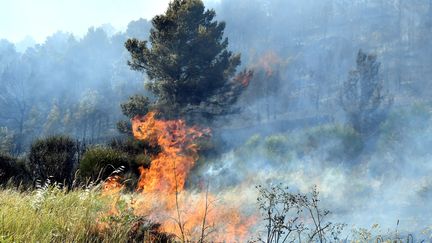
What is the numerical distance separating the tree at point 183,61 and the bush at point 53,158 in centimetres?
792

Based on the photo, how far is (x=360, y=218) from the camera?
14273 mm

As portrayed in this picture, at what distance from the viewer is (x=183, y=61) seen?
24734mm

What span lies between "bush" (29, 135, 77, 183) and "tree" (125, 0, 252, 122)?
792 cm

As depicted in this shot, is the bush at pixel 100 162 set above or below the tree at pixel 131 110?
below

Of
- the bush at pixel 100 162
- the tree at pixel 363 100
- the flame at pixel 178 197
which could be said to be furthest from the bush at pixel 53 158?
the tree at pixel 363 100

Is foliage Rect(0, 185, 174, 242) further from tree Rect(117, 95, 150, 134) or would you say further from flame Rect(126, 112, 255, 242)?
tree Rect(117, 95, 150, 134)

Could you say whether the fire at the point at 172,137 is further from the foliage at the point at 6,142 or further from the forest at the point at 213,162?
the foliage at the point at 6,142

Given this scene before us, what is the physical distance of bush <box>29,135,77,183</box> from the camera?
15297 mm

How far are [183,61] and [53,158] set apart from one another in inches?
447

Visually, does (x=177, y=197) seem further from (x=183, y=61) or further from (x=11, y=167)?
(x=183, y=61)

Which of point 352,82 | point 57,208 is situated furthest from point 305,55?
point 57,208

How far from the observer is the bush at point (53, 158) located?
1530 cm

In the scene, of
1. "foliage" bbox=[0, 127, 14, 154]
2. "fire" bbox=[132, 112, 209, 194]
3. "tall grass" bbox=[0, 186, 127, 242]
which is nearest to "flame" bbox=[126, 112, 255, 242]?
"fire" bbox=[132, 112, 209, 194]

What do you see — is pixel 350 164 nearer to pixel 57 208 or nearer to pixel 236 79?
pixel 236 79
